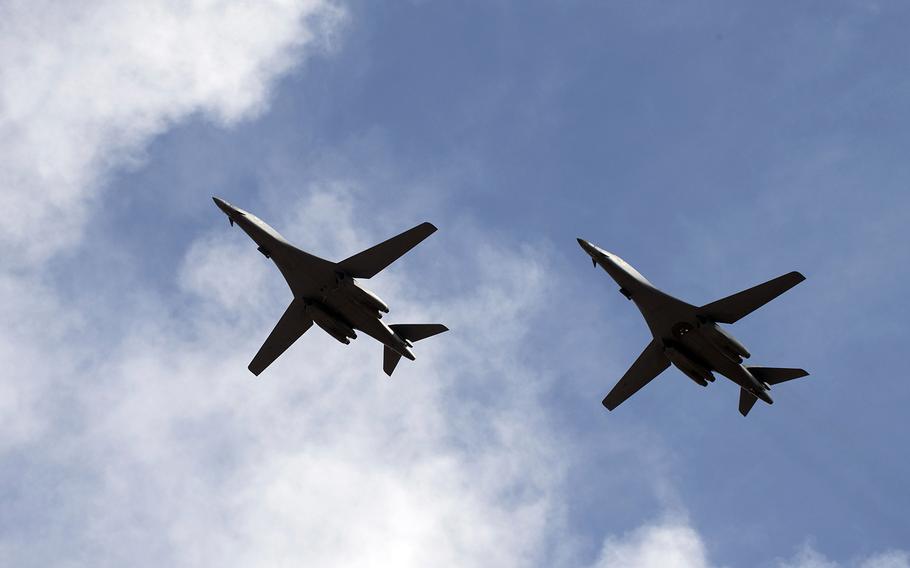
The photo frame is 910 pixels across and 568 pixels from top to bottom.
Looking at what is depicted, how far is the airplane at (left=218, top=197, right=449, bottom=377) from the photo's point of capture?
60.5 m

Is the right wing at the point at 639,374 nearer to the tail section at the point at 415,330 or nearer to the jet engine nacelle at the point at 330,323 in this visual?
the tail section at the point at 415,330

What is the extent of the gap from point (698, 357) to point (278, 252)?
2668 cm

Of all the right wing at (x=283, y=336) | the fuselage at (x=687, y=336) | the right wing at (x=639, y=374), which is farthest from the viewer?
the right wing at (x=283, y=336)

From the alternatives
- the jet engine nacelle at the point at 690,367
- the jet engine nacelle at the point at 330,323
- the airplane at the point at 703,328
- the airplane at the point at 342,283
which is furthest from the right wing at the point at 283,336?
the jet engine nacelle at the point at 690,367

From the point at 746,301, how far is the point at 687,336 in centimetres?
405

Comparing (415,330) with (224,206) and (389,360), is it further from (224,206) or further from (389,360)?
(224,206)

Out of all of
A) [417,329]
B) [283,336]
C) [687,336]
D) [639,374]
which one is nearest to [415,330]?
[417,329]

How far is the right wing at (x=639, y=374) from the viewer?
6512 centimetres

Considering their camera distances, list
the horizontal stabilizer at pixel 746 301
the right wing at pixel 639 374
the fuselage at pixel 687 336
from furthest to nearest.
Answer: the right wing at pixel 639 374 → the fuselage at pixel 687 336 → the horizontal stabilizer at pixel 746 301

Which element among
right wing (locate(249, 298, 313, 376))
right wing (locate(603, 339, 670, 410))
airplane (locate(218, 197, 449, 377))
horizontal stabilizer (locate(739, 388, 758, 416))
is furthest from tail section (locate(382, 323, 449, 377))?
horizontal stabilizer (locate(739, 388, 758, 416))

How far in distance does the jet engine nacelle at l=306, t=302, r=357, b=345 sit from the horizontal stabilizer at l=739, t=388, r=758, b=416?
2478 cm

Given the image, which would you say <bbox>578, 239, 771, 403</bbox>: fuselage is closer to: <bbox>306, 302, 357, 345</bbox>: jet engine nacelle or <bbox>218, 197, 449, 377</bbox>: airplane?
<bbox>218, 197, 449, 377</bbox>: airplane

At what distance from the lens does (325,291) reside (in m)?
61.9

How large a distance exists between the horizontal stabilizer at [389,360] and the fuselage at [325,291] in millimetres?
3631
